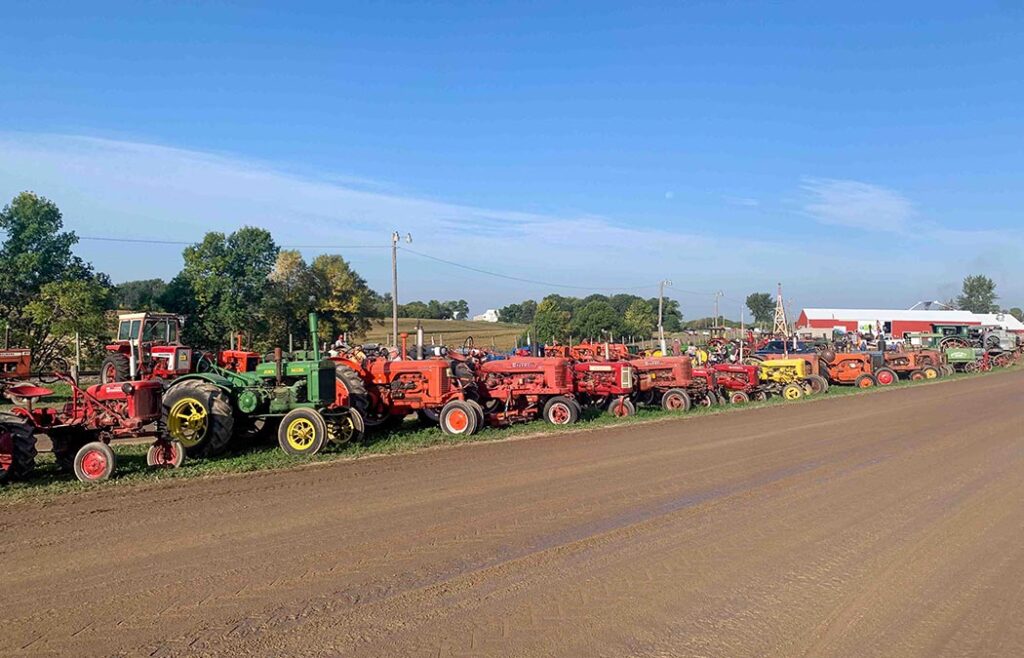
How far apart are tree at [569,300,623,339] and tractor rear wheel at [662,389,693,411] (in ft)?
126

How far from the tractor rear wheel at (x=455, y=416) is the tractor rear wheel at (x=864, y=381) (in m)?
19.0

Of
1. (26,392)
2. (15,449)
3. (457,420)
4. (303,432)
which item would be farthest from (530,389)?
(15,449)

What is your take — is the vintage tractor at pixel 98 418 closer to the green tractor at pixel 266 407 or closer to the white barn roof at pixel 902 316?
the green tractor at pixel 266 407

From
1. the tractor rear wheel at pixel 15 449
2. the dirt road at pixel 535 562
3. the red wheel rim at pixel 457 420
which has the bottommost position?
the dirt road at pixel 535 562

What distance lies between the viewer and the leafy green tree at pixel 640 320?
6700 centimetres

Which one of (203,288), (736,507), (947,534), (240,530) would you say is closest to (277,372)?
(240,530)

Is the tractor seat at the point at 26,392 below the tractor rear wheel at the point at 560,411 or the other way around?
the other way around

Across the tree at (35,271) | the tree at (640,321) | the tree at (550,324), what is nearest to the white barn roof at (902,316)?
the tree at (640,321)

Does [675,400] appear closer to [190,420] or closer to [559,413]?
[559,413]

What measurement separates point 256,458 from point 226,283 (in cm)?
3360

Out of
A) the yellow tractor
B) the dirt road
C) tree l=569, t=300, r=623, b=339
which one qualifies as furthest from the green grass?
tree l=569, t=300, r=623, b=339

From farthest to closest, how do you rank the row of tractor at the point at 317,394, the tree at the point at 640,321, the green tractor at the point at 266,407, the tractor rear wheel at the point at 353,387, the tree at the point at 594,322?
1. the tree at the point at 640,321
2. the tree at the point at 594,322
3. the tractor rear wheel at the point at 353,387
4. the green tractor at the point at 266,407
5. the row of tractor at the point at 317,394

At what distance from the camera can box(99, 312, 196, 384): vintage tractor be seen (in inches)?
721

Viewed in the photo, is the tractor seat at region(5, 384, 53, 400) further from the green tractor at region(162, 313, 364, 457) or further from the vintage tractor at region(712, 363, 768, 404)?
the vintage tractor at region(712, 363, 768, 404)
